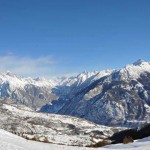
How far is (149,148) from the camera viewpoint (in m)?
45.1

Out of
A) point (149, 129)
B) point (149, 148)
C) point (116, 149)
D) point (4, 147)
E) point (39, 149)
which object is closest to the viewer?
point (4, 147)

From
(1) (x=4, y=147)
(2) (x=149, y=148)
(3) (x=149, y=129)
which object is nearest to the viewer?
(1) (x=4, y=147)

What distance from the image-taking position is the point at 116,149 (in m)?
50.1

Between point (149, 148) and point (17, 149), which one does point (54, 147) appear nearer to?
point (17, 149)

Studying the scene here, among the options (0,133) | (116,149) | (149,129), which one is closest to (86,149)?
(116,149)

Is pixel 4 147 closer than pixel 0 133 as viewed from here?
Yes

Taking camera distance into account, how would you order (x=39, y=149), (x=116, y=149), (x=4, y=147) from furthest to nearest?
(x=116, y=149) → (x=39, y=149) → (x=4, y=147)

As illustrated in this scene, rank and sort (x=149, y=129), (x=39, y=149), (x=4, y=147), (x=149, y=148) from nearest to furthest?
(x=4, y=147)
(x=39, y=149)
(x=149, y=148)
(x=149, y=129)

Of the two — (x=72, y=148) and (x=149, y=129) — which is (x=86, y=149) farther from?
(x=149, y=129)

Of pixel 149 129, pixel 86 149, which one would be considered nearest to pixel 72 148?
pixel 86 149

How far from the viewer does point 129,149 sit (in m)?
47.3

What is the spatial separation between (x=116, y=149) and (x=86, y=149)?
17.9 ft

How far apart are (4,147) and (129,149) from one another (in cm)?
1772

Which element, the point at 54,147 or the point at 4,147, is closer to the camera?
the point at 4,147
